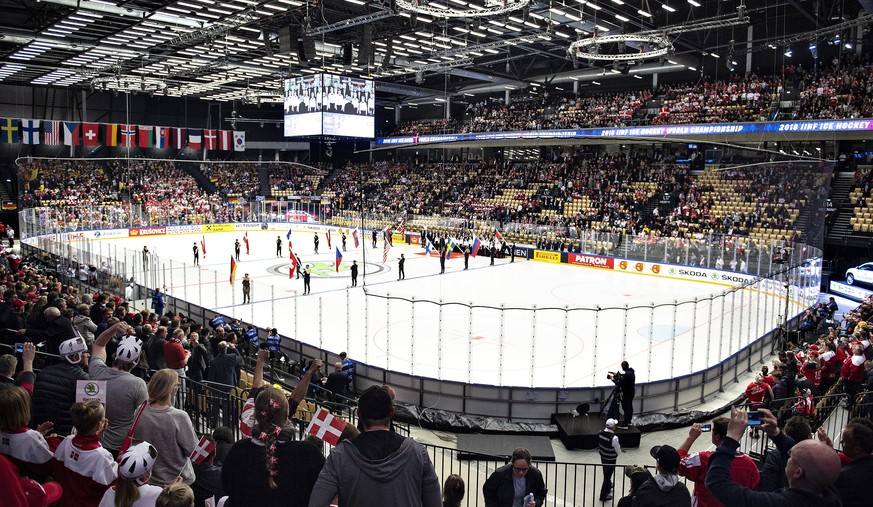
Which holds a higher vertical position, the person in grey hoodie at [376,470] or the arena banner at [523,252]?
the person in grey hoodie at [376,470]

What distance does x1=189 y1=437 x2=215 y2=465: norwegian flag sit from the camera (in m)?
4.73

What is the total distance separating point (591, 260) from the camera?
1449 inches

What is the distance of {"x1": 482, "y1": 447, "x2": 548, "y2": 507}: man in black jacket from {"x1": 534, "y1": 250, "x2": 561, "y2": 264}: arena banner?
108ft

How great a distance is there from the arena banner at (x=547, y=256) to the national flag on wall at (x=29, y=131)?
41.1 metres

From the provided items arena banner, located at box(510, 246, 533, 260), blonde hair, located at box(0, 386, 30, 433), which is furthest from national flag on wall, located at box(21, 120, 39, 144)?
blonde hair, located at box(0, 386, 30, 433)

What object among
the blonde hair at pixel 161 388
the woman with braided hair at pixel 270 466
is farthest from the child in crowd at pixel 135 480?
the blonde hair at pixel 161 388

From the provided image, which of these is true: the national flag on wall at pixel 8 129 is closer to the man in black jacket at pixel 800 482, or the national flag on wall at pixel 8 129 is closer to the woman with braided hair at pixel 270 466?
the woman with braided hair at pixel 270 466

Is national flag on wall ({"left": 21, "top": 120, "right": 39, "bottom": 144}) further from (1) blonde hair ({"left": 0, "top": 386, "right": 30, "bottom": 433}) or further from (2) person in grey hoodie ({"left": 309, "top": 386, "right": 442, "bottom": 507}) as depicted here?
(2) person in grey hoodie ({"left": 309, "top": 386, "right": 442, "bottom": 507})

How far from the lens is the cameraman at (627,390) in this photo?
12.9 m

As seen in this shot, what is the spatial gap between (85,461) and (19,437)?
620mm

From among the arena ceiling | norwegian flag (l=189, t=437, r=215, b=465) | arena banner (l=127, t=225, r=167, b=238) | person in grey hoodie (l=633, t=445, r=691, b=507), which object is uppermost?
the arena ceiling

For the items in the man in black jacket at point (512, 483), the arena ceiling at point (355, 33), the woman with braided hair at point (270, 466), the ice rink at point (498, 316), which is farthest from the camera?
the arena ceiling at point (355, 33)

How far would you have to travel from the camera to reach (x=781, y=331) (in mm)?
19812

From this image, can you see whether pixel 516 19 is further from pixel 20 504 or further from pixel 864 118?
pixel 20 504
